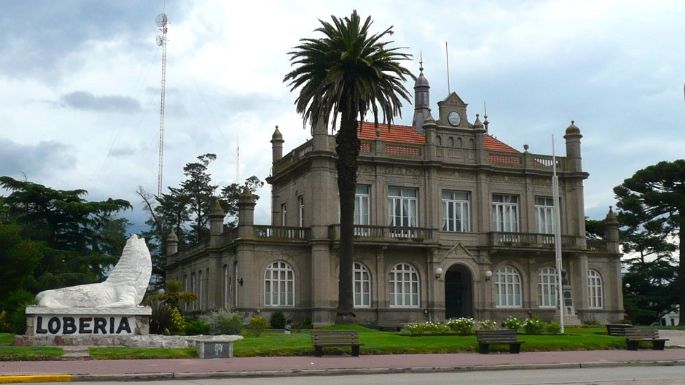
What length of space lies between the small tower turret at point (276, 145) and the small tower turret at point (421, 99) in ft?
31.6

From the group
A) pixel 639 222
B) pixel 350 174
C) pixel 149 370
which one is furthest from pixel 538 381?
pixel 639 222

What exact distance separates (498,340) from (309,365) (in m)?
8.33

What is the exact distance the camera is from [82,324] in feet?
83.6

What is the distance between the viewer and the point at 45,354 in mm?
22453

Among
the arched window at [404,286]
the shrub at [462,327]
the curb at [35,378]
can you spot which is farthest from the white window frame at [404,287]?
the curb at [35,378]

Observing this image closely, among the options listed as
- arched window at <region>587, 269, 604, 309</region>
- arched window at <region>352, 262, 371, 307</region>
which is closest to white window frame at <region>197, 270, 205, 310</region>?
arched window at <region>352, 262, 371, 307</region>

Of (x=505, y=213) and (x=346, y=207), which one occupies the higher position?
(x=505, y=213)

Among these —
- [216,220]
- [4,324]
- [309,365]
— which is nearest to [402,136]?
[216,220]

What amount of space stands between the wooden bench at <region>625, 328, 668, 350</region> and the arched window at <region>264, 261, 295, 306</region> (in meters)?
20.4

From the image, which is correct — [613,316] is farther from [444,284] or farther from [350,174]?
[350,174]

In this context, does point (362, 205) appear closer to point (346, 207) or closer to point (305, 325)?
point (305, 325)

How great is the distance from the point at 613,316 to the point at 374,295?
17418 millimetres

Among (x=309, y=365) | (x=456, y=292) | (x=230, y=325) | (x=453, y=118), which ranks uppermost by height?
(x=453, y=118)

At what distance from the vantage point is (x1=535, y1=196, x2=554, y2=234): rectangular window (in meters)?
52.9
